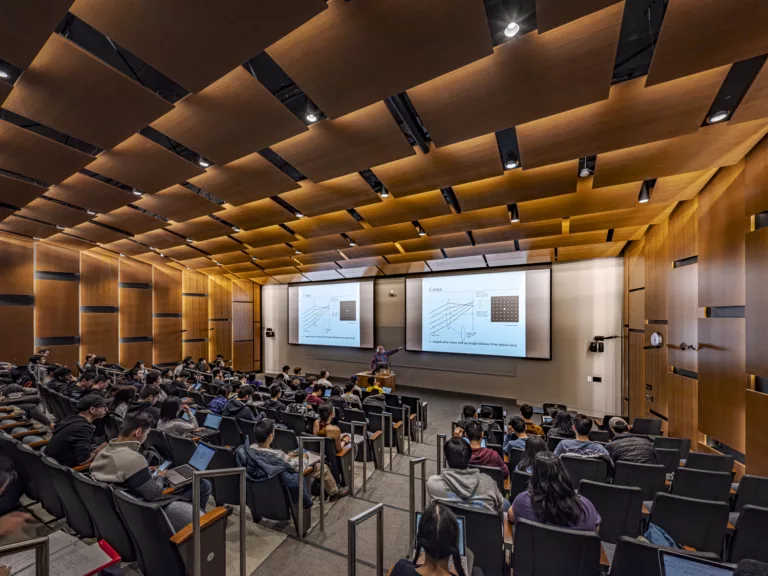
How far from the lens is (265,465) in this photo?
9.91 feet

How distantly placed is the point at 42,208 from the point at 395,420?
8.58 m

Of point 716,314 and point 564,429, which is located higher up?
point 716,314

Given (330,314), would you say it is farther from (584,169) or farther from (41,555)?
(41,555)

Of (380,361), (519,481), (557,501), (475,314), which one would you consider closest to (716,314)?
(519,481)

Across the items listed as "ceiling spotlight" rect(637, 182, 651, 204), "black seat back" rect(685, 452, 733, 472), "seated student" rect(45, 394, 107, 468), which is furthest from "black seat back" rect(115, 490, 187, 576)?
"ceiling spotlight" rect(637, 182, 651, 204)

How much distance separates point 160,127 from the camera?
3.96 m

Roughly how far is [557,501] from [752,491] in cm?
224

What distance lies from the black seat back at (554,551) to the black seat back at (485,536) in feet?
0.60

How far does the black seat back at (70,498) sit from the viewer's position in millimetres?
2486

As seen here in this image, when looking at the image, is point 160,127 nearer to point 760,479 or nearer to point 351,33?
point 351,33

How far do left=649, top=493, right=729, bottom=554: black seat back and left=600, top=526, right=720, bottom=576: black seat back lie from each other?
2.68 ft

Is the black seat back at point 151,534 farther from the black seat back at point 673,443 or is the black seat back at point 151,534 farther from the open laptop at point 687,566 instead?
the black seat back at point 673,443

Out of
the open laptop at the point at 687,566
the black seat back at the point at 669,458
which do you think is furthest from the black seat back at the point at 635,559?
the black seat back at the point at 669,458

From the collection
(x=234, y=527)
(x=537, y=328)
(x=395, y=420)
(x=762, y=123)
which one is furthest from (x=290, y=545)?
(x=537, y=328)
